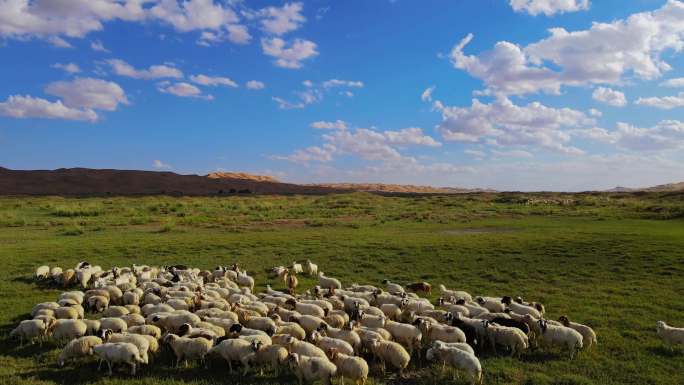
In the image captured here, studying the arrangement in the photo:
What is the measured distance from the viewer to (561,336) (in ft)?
32.6

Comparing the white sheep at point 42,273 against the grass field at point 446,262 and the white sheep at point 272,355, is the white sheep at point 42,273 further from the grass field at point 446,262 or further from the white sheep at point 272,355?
the white sheep at point 272,355

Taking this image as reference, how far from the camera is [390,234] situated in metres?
32.2

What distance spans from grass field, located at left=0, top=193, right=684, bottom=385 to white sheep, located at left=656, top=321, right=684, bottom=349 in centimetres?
30

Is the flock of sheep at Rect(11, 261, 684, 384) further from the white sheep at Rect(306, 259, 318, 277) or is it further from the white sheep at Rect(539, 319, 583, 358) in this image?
the white sheep at Rect(306, 259, 318, 277)

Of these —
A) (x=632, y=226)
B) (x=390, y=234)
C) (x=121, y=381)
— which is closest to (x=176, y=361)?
(x=121, y=381)

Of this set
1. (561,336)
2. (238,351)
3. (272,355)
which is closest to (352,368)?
(272,355)

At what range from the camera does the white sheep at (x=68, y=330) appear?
10.1m

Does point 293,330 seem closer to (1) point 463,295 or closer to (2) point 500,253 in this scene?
(1) point 463,295

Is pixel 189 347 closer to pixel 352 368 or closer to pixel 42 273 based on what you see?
pixel 352 368

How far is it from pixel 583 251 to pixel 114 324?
21505mm

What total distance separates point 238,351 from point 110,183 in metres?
105

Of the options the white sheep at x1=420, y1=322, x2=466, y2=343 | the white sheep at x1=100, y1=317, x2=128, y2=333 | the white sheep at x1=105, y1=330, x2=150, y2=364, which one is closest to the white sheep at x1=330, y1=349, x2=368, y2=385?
the white sheep at x1=420, y1=322, x2=466, y2=343

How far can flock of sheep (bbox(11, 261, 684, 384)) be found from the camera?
8.85 meters

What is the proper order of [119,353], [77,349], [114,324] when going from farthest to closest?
[114,324] → [77,349] → [119,353]
